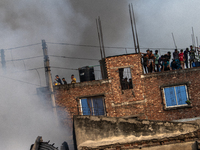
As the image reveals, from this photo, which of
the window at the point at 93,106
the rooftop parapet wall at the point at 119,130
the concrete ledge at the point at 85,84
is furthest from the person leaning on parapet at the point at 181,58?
the rooftop parapet wall at the point at 119,130

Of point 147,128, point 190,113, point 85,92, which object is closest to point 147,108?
point 190,113

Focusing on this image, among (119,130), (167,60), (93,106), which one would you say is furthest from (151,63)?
(119,130)

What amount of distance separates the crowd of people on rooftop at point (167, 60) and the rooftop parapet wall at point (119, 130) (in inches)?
384

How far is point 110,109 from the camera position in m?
22.9

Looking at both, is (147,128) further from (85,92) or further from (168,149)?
(85,92)

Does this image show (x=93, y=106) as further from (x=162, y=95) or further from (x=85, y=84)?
(x=162, y=95)

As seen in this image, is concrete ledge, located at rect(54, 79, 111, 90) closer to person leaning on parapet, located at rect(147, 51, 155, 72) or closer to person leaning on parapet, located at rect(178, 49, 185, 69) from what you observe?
person leaning on parapet, located at rect(147, 51, 155, 72)

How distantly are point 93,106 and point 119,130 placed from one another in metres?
9.42

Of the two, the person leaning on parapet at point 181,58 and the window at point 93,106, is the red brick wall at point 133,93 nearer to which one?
the window at point 93,106

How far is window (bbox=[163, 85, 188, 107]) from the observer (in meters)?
22.7

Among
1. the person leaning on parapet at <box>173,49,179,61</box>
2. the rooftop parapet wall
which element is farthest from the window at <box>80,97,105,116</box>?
the rooftop parapet wall

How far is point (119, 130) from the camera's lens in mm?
13547

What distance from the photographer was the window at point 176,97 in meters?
22.7

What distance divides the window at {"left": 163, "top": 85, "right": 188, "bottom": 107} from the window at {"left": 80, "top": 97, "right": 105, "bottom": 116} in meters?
5.01
